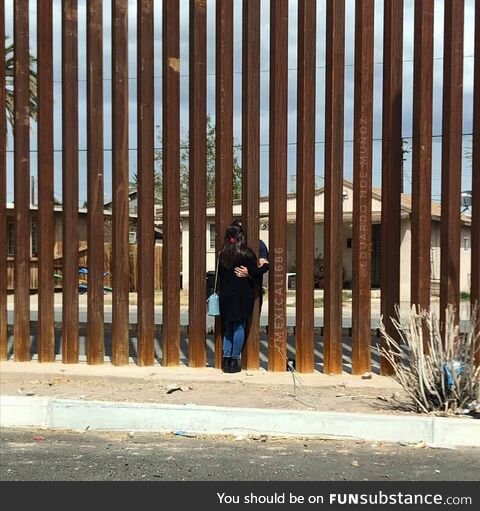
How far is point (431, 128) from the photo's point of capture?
24.6 ft

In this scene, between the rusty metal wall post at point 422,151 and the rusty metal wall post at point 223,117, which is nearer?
the rusty metal wall post at point 422,151

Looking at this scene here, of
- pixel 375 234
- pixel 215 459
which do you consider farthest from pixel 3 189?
pixel 375 234

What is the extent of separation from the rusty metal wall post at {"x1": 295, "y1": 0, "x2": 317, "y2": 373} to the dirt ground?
0.47 m

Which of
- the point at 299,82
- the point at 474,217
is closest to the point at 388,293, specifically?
the point at 474,217

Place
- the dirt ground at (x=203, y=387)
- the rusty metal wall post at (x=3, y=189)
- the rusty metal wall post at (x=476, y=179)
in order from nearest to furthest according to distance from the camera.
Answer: the dirt ground at (x=203, y=387) → the rusty metal wall post at (x=476, y=179) → the rusty metal wall post at (x=3, y=189)

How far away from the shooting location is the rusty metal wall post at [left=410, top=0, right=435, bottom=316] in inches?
294

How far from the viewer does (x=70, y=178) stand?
8.26 meters

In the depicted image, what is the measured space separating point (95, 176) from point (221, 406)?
134 inches

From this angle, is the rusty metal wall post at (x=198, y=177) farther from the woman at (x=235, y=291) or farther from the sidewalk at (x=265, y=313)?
the sidewalk at (x=265, y=313)

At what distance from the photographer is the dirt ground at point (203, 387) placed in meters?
6.52

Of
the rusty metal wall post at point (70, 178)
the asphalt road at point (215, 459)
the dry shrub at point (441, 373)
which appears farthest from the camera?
the rusty metal wall post at point (70, 178)

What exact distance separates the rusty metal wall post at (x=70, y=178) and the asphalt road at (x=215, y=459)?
8.33ft

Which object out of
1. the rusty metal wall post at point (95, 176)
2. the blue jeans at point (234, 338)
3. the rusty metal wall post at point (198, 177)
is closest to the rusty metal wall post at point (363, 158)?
the blue jeans at point (234, 338)

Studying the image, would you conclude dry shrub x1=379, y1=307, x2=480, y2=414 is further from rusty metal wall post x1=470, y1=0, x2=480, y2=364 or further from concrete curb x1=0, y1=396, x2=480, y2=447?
rusty metal wall post x1=470, y1=0, x2=480, y2=364
